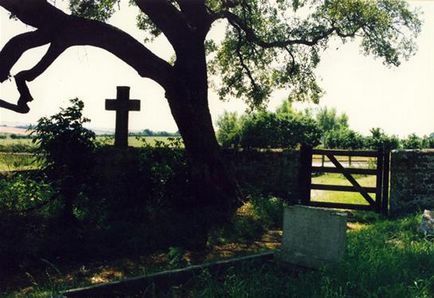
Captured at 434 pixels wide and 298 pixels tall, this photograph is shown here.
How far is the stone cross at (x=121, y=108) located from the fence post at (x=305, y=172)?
16.0 feet

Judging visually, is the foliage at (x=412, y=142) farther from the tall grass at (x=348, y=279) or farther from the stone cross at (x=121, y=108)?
the tall grass at (x=348, y=279)

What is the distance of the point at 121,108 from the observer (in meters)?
12.4

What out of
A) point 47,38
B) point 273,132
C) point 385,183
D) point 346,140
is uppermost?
point 47,38

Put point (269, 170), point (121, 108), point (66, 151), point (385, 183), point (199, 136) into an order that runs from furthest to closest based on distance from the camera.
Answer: point (269, 170) → point (385, 183) → point (121, 108) → point (199, 136) → point (66, 151)

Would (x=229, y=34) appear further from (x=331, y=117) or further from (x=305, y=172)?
(x=331, y=117)

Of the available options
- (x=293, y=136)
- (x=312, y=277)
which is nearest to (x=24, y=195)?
(x=312, y=277)

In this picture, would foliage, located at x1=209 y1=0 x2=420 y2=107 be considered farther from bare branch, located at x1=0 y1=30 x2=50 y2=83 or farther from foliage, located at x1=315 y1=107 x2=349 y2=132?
foliage, located at x1=315 y1=107 x2=349 y2=132

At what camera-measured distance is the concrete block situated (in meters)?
6.15

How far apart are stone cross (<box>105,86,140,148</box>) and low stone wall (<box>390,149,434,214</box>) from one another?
7057mm

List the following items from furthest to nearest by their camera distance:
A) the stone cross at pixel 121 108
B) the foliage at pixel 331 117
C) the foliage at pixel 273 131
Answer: the foliage at pixel 331 117, the foliage at pixel 273 131, the stone cross at pixel 121 108

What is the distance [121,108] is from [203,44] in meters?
2.74

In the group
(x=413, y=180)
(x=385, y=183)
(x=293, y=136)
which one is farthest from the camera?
(x=293, y=136)

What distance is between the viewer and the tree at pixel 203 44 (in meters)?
9.63

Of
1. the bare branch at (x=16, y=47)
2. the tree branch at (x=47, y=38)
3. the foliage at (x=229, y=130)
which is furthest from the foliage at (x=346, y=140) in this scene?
the bare branch at (x=16, y=47)
